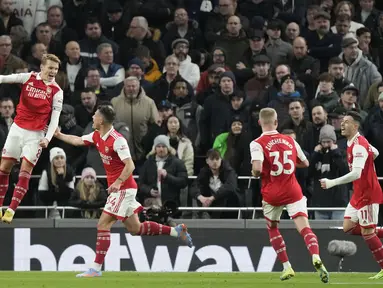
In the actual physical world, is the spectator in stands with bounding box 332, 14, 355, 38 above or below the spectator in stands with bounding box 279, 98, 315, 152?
above

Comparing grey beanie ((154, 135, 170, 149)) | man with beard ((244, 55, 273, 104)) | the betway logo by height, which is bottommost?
the betway logo

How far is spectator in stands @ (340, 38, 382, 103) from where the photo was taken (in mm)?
26359

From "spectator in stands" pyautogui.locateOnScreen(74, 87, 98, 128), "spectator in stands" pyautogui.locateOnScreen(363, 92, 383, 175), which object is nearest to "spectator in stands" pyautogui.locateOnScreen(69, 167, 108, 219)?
"spectator in stands" pyautogui.locateOnScreen(74, 87, 98, 128)

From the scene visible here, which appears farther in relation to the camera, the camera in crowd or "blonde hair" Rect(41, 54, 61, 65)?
the camera in crowd

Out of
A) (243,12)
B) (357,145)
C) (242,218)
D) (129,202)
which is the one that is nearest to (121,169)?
(129,202)

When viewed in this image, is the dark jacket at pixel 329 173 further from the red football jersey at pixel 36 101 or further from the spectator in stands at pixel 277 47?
the red football jersey at pixel 36 101

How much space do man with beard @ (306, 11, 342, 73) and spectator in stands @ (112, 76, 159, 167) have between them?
4.09 m

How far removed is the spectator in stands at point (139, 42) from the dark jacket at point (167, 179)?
386cm

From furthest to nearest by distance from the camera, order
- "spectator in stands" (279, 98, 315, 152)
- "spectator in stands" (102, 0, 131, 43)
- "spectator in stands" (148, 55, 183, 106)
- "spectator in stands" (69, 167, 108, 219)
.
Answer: "spectator in stands" (102, 0, 131, 43)
"spectator in stands" (148, 55, 183, 106)
"spectator in stands" (279, 98, 315, 152)
"spectator in stands" (69, 167, 108, 219)

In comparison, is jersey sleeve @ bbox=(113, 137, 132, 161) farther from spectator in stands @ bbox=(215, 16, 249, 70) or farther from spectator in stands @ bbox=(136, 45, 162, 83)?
spectator in stands @ bbox=(215, 16, 249, 70)

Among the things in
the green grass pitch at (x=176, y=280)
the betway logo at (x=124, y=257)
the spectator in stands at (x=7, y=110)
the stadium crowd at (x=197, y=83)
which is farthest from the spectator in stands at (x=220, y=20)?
the green grass pitch at (x=176, y=280)

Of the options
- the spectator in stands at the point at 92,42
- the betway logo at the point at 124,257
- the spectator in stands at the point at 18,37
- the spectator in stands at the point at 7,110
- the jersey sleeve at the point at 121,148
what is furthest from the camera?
the spectator in stands at the point at 18,37

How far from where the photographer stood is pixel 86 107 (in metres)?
25.1

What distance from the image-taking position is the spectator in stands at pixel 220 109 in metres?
25.1
